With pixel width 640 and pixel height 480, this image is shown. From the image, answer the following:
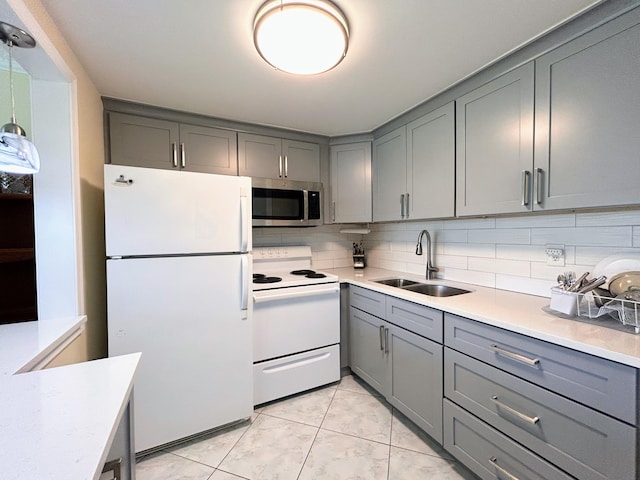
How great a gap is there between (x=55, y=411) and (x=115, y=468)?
275 millimetres

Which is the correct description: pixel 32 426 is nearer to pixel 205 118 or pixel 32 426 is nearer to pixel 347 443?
pixel 347 443

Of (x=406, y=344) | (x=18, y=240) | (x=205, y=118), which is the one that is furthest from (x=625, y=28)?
(x=18, y=240)

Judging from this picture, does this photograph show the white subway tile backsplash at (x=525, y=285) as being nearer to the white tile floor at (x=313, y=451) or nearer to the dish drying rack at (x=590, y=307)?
the dish drying rack at (x=590, y=307)

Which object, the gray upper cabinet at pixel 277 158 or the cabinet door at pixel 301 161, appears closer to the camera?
the gray upper cabinet at pixel 277 158

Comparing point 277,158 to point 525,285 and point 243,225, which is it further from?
point 525,285

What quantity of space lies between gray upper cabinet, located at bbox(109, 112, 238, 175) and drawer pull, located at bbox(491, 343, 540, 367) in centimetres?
211

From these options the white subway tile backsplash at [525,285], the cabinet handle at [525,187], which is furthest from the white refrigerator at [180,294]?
the white subway tile backsplash at [525,285]

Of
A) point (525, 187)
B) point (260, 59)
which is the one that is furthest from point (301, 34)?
point (525, 187)

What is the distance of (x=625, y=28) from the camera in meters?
1.07

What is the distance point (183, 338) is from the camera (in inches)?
64.0

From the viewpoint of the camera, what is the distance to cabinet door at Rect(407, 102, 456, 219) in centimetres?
182

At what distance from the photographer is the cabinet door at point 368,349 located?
199 centimetres

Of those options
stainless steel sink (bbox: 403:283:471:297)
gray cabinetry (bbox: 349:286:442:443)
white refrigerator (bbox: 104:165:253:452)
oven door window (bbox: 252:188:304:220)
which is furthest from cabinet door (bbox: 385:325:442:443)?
oven door window (bbox: 252:188:304:220)

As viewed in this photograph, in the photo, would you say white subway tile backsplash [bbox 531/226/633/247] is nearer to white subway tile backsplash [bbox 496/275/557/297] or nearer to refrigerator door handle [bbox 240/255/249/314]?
white subway tile backsplash [bbox 496/275/557/297]
